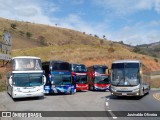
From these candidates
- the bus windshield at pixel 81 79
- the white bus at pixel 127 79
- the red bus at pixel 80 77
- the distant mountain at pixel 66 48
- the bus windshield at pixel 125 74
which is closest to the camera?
the white bus at pixel 127 79

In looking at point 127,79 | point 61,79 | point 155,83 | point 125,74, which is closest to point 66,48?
point 155,83

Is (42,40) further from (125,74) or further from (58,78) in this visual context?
(125,74)

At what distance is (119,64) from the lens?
1057 inches

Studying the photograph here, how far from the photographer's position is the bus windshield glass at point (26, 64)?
82.5 feet

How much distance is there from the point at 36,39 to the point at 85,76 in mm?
92154

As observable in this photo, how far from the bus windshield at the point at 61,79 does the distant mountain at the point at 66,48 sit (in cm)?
3372

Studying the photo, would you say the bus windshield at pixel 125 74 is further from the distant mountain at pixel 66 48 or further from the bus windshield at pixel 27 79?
the distant mountain at pixel 66 48

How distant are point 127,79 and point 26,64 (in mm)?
7947

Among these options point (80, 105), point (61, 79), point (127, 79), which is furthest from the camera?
point (61, 79)

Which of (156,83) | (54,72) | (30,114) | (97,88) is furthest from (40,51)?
(30,114)

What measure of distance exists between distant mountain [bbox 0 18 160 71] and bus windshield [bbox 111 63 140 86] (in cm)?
3630

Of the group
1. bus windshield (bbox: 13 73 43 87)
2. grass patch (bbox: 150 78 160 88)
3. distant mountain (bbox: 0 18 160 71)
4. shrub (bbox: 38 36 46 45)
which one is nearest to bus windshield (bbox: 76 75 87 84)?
bus windshield (bbox: 13 73 43 87)

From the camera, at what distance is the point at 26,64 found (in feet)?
83.9

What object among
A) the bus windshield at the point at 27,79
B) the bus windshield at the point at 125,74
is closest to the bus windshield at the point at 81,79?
the bus windshield at the point at 125,74
